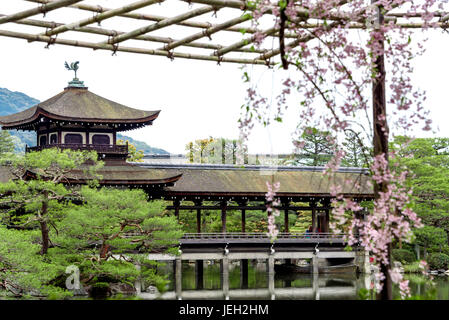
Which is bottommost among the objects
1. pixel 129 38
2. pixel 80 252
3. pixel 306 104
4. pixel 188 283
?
pixel 188 283

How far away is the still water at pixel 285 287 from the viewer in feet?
86.1

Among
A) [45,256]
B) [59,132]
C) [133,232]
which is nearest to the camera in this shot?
[45,256]

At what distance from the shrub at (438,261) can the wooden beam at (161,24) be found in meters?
29.2

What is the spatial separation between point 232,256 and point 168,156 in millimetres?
26684

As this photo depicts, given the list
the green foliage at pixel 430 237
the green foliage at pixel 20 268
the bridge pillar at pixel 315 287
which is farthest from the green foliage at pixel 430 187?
the green foliage at pixel 20 268

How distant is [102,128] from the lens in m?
31.1

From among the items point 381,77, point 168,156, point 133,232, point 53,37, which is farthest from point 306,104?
point 168,156

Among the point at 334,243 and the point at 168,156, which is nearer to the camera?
the point at 334,243

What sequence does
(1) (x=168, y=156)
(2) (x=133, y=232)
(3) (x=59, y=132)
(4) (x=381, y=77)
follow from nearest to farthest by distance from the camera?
(4) (x=381, y=77) < (2) (x=133, y=232) < (3) (x=59, y=132) < (1) (x=168, y=156)

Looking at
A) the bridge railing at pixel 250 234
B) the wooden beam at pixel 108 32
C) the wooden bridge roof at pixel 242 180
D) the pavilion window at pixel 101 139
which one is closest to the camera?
the wooden beam at pixel 108 32

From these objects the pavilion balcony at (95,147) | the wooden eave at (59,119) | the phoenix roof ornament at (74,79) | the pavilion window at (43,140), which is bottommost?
the pavilion balcony at (95,147)

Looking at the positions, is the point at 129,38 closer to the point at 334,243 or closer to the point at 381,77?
the point at 381,77

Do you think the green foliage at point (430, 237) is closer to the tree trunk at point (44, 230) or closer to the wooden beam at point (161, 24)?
the tree trunk at point (44, 230)

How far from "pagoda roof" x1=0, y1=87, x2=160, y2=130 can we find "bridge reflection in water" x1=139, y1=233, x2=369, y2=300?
619 centimetres
